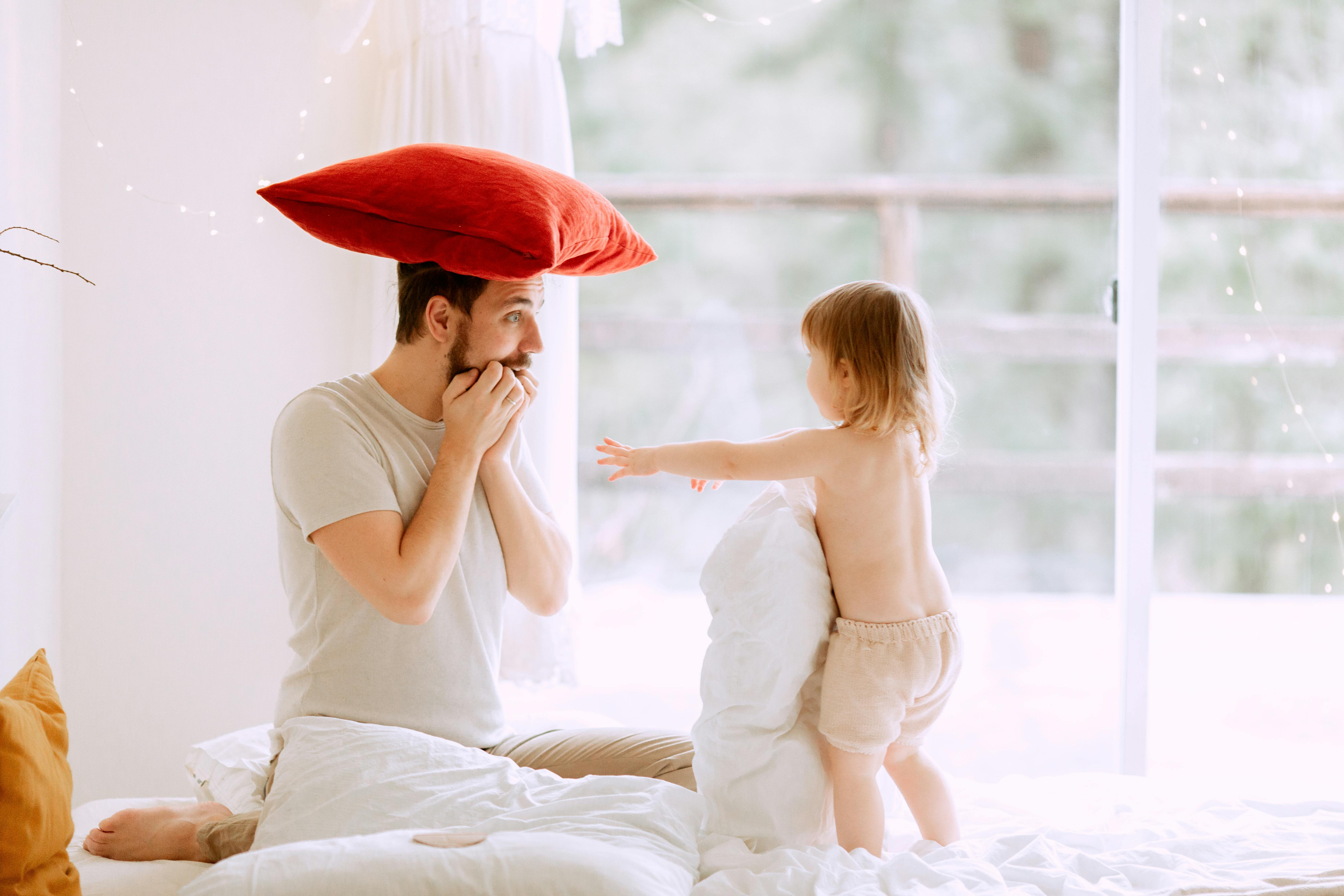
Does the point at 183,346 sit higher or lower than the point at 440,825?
higher

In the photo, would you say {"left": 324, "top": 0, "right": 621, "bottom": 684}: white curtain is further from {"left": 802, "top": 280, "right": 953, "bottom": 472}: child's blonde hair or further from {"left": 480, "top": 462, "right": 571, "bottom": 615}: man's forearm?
{"left": 802, "top": 280, "right": 953, "bottom": 472}: child's blonde hair

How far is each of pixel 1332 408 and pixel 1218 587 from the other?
49 centimetres

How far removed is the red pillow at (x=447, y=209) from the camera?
126cm

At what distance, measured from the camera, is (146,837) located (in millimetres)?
1274

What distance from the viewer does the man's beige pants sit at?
4.58 ft

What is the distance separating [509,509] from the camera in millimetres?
1449

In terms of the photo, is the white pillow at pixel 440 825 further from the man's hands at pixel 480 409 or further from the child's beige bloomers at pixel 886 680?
the man's hands at pixel 480 409

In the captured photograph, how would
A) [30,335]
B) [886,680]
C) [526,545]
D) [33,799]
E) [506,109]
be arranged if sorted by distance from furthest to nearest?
[506,109]
[30,335]
[526,545]
[886,680]
[33,799]

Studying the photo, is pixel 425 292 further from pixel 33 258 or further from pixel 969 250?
pixel 969 250

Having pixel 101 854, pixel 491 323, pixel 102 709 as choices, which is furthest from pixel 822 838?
pixel 102 709

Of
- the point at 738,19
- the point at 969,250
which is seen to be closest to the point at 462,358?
the point at 738,19

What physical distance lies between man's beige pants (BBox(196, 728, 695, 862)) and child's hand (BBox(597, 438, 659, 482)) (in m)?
0.42

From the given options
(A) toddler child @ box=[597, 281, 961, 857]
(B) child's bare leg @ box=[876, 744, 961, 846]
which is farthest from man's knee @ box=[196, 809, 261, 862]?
(B) child's bare leg @ box=[876, 744, 961, 846]

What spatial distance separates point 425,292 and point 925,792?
3.56 feet
